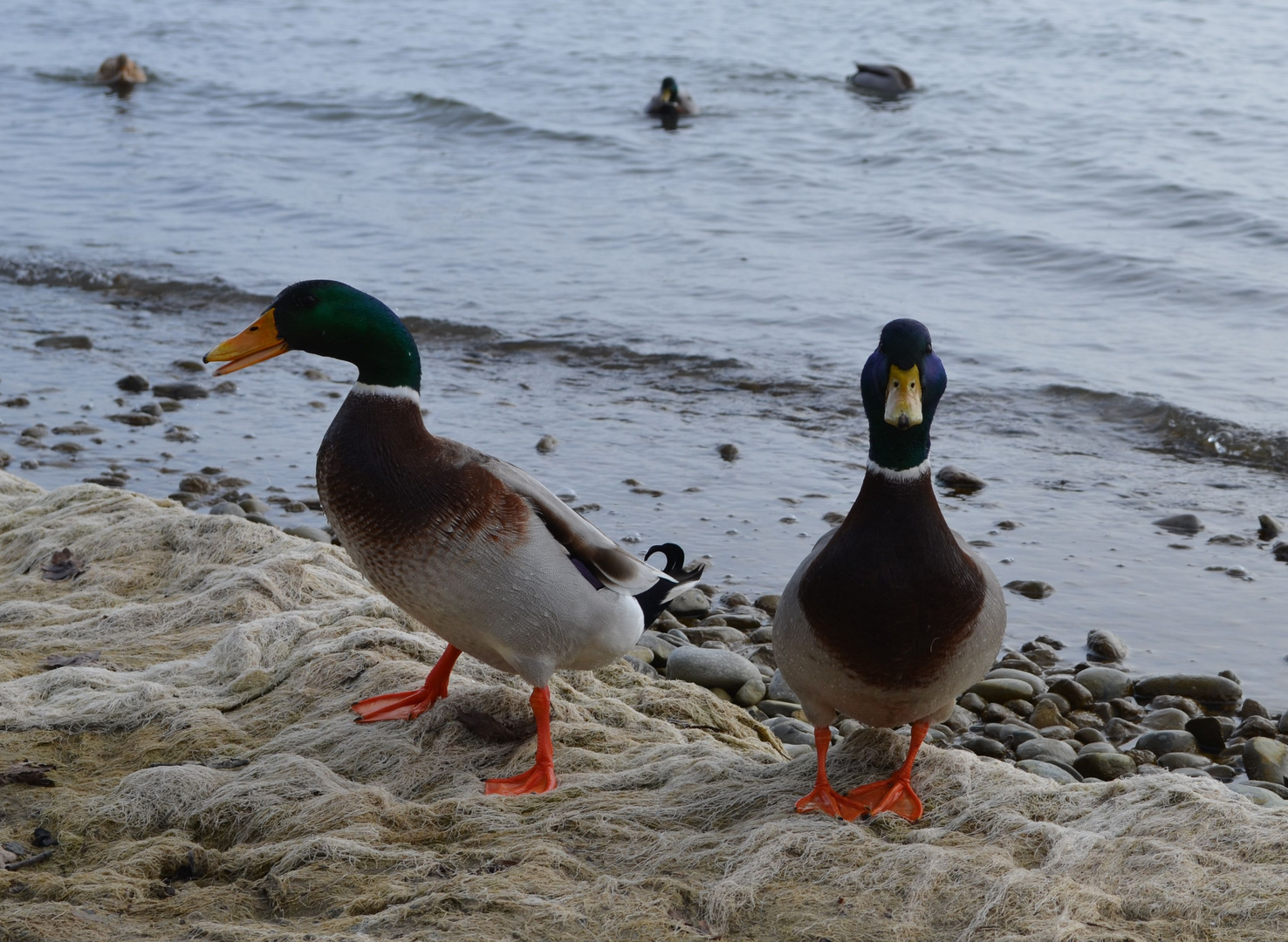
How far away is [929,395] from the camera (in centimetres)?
322

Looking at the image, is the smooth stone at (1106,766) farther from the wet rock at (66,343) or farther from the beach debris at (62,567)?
the wet rock at (66,343)

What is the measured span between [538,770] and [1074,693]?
243 cm

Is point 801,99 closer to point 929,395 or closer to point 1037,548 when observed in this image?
point 1037,548

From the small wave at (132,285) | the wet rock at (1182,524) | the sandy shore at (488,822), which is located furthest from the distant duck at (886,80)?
the sandy shore at (488,822)

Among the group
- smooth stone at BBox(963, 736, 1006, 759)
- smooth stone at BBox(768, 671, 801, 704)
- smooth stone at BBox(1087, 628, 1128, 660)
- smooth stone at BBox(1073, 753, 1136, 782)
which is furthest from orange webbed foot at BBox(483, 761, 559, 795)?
smooth stone at BBox(1087, 628, 1128, 660)

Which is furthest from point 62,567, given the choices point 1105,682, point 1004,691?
point 1105,682

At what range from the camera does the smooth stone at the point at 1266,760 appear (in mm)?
4578

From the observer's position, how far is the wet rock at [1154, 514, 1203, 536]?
22.3ft

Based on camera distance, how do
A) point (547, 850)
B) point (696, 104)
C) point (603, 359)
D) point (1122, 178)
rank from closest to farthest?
1. point (547, 850)
2. point (603, 359)
3. point (1122, 178)
4. point (696, 104)

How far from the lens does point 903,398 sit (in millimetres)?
3090

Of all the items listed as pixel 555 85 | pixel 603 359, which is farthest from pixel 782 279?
pixel 555 85

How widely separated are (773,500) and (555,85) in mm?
14430

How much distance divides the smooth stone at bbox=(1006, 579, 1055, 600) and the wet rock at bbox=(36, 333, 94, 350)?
267 inches

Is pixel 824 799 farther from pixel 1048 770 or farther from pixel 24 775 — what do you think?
pixel 24 775
